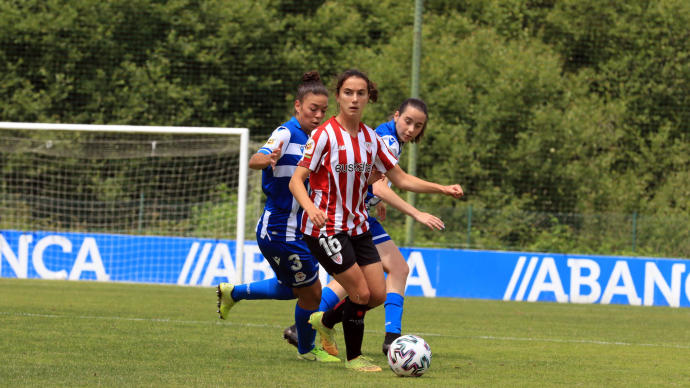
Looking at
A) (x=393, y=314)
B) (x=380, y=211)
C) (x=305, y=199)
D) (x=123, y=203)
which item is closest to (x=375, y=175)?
(x=305, y=199)

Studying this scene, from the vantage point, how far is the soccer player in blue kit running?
688cm

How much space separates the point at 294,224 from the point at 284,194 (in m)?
0.24

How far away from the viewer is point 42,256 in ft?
56.2

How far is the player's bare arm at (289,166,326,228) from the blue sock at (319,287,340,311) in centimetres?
152

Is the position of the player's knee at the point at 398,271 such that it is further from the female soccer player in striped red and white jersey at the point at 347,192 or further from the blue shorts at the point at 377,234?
the female soccer player in striped red and white jersey at the point at 347,192

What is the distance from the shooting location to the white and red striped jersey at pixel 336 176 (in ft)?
19.8

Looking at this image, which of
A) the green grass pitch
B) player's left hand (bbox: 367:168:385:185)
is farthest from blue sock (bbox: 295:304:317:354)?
player's left hand (bbox: 367:168:385:185)

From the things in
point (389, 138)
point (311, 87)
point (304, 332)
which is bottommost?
point (304, 332)

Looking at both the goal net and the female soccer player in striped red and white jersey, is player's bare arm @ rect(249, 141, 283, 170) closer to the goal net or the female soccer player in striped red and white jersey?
the female soccer player in striped red and white jersey

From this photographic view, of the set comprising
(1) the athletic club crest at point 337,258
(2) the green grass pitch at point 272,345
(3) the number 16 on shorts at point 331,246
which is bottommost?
(2) the green grass pitch at point 272,345

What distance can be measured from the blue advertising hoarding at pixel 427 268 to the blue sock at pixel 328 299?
29.2ft

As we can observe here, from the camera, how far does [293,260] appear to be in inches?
270

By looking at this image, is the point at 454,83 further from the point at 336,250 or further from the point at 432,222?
the point at 336,250

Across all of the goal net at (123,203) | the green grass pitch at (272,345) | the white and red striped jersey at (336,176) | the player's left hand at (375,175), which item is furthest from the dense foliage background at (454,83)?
the white and red striped jersey at (336,176)
